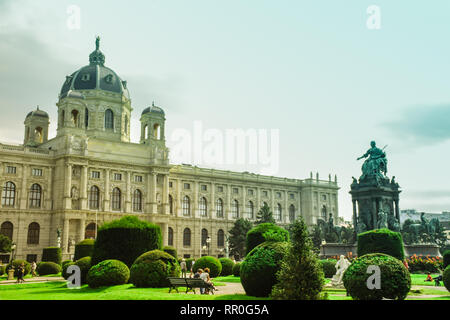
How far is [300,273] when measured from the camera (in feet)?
43.0

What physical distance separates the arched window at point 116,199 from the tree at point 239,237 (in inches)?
668

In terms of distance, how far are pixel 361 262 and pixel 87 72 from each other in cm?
6390

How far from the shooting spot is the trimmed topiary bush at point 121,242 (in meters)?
23.8

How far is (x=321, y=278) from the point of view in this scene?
13086 mm

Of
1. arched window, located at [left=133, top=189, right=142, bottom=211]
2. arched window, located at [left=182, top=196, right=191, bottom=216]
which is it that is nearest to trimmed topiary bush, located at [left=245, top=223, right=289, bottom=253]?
arched window, located at [left=133, top=189, right=142, bottom=211]

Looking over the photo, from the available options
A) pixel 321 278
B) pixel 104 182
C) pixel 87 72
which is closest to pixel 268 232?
pixel 321 278

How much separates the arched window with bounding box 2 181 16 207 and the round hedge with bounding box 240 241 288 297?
49.1 metres

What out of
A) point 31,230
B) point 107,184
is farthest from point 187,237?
point 31,230

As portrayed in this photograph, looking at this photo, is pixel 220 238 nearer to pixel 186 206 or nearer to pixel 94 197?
pixel 186 206

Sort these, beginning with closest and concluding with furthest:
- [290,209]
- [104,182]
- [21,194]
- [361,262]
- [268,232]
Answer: [361,262]
[268,232]
[21,194]
[104,182]
[290,209]

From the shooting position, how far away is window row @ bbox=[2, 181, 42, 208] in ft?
188

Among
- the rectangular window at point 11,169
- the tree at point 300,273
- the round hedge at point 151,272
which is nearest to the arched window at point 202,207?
the rectangular window at point 11,169

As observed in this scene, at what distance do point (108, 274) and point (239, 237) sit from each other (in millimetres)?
46134
